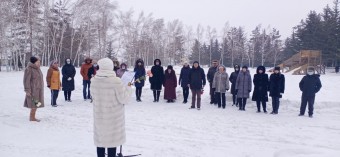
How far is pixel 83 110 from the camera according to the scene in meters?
10.8

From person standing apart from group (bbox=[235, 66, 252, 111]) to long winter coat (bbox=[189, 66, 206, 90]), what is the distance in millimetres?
1360

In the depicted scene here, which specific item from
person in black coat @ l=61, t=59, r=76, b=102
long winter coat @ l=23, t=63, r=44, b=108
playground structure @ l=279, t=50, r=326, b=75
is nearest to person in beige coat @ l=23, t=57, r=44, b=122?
long winter coat @ l=23, t=63, r=44, b=108

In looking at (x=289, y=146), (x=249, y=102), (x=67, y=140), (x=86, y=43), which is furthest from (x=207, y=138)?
(x=86, y=43)

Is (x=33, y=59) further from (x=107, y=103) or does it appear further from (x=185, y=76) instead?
(x=185, y=76)

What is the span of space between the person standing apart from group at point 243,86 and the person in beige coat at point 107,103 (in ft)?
25.0

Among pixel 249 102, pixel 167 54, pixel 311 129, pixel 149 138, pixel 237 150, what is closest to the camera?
pixel 237 150

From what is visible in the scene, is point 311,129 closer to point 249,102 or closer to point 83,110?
point 249,102

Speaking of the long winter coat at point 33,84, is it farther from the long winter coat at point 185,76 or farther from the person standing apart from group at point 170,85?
→ the long winter coat at point 185,76

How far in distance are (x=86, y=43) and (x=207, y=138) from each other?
126 feet

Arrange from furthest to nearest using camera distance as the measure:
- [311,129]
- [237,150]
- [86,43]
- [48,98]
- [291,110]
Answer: [86,43], [48,98], [291,110], [311,129], [237,150]

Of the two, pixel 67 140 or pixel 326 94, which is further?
pixel 326 94

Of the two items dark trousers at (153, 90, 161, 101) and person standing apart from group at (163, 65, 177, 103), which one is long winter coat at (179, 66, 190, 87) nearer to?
person standing apart from group at (163, 65, 177, 103)

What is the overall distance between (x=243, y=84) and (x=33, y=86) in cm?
727

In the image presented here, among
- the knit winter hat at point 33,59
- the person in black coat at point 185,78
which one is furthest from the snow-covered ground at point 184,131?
the knit winter hat at point 33,59
